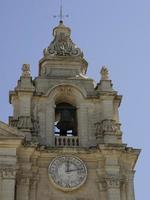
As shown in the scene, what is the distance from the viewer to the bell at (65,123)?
28.6 meters

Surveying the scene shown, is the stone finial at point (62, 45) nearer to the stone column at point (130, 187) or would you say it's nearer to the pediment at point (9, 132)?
the pediment at point (9, 132)

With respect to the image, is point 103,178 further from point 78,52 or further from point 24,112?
point 78,52

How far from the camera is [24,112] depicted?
27312 millimetres

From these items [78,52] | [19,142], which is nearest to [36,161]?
[19,142]

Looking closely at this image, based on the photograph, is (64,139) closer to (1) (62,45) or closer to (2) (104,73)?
(2) (104,73)


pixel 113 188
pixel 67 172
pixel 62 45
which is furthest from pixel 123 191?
pixel 62 45

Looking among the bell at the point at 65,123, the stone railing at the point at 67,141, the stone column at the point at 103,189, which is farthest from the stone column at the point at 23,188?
the bell at the point at 65,123

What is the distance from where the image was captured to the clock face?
25.7m

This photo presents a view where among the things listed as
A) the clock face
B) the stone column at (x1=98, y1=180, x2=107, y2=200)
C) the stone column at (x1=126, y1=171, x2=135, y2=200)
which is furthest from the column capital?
the stone column at (x1=126, y1=171, x2=135, y2=200)

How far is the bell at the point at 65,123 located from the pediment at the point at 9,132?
307 centimetres

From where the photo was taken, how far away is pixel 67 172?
→ 26.1 metres

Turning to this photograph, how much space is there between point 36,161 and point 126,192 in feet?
11.9

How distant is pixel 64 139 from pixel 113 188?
3.12 metres

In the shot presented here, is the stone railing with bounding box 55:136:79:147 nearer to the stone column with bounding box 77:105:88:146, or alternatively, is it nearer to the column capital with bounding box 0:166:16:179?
the stone column with bounding box 77:105:88:146
